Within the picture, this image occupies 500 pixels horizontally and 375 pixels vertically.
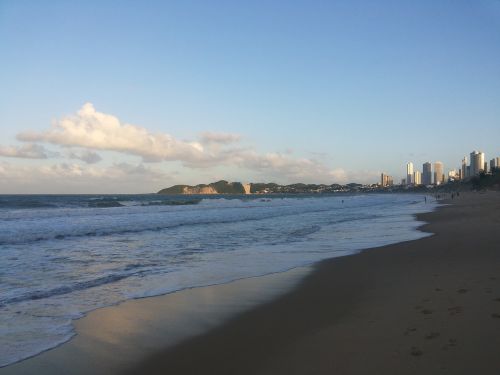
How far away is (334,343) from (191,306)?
3.19 meters

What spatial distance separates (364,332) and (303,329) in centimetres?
89

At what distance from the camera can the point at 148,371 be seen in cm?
479

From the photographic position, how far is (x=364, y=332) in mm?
5727

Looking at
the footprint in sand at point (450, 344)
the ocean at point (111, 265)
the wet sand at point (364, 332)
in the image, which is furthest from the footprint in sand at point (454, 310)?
the ocean at point (111, 265)

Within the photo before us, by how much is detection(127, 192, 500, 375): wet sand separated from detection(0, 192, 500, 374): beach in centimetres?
1

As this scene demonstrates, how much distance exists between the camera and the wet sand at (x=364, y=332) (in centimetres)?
464

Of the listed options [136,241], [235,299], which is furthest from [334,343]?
[136,241]

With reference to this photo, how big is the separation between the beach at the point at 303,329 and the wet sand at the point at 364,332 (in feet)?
0.04

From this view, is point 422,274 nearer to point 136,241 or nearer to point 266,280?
point 266,280

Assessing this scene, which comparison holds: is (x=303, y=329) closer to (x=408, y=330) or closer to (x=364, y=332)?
(x=364, y=332)

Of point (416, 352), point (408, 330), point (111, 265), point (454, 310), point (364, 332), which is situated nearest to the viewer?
point (416, 352)

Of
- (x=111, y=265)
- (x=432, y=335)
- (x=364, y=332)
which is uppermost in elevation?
(x=432, y=335)

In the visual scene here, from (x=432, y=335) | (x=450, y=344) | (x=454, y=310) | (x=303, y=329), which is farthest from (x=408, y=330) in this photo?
(x=303, y=329)

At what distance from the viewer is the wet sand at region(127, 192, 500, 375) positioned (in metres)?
4.64
